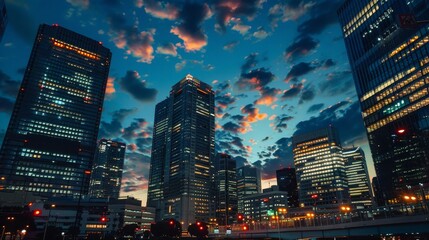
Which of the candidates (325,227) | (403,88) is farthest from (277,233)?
(403,88)

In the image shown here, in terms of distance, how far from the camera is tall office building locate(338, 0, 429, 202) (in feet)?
349

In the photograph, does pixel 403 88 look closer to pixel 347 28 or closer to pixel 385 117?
pixel 385 117

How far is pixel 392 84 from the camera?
118062mm

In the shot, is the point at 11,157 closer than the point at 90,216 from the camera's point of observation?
No

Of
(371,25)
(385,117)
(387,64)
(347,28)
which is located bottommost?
(385,117)

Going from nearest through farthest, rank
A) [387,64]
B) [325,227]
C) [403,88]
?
[325,227] < [403,88] < [387,64]

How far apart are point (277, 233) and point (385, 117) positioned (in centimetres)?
9490

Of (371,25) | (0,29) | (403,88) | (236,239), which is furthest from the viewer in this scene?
(371,25)

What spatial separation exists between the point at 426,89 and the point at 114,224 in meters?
181

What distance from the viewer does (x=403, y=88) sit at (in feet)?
369

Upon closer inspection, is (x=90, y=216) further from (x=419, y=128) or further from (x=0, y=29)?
(x=419, y=128)

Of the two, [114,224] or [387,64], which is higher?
[387,64]

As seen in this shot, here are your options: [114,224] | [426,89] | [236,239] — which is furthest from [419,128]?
[114,224]

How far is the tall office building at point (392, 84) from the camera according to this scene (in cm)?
10650
